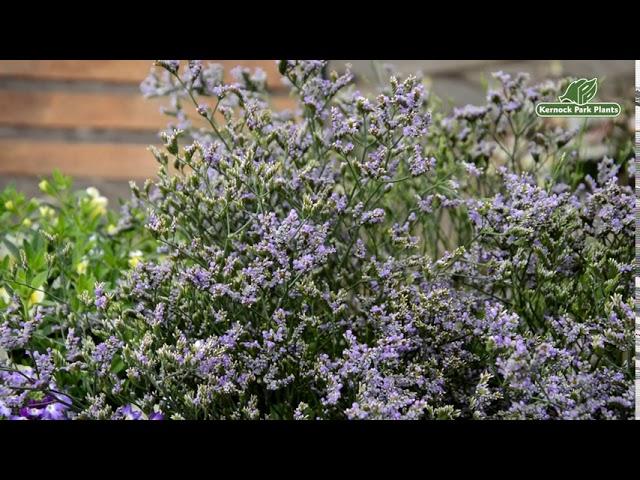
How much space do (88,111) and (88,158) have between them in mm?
211

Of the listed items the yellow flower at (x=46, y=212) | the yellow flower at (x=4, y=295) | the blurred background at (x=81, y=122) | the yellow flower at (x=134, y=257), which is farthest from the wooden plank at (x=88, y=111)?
the yellow flower at (x=4, y=295)

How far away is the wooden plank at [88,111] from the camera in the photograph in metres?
3.64

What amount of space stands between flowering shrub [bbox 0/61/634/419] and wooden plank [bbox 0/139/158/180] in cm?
200

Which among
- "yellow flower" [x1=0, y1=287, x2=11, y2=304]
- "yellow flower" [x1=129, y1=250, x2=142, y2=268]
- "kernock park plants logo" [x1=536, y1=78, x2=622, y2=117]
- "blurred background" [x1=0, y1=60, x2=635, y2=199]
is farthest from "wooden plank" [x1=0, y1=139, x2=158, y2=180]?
"kernock park plants logo" [x1=536, y1=78, x2=622, y2=117]

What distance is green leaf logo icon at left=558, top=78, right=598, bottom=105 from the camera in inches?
61.4

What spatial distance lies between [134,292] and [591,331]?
81cm

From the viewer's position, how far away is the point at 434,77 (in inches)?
158

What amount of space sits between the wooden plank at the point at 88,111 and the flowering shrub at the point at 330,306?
2.08 m

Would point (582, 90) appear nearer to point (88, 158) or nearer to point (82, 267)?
point (82, 267)

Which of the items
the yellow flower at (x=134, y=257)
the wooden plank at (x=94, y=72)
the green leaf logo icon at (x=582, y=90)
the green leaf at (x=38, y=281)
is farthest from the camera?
the wooden plank at (x=94, y=72)

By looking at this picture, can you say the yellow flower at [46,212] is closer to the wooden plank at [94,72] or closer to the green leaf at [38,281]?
the green leaf at [38,281]

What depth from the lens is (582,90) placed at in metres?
1.56

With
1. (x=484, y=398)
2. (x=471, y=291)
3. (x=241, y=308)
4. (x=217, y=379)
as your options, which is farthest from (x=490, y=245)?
(x=217, y=379)
